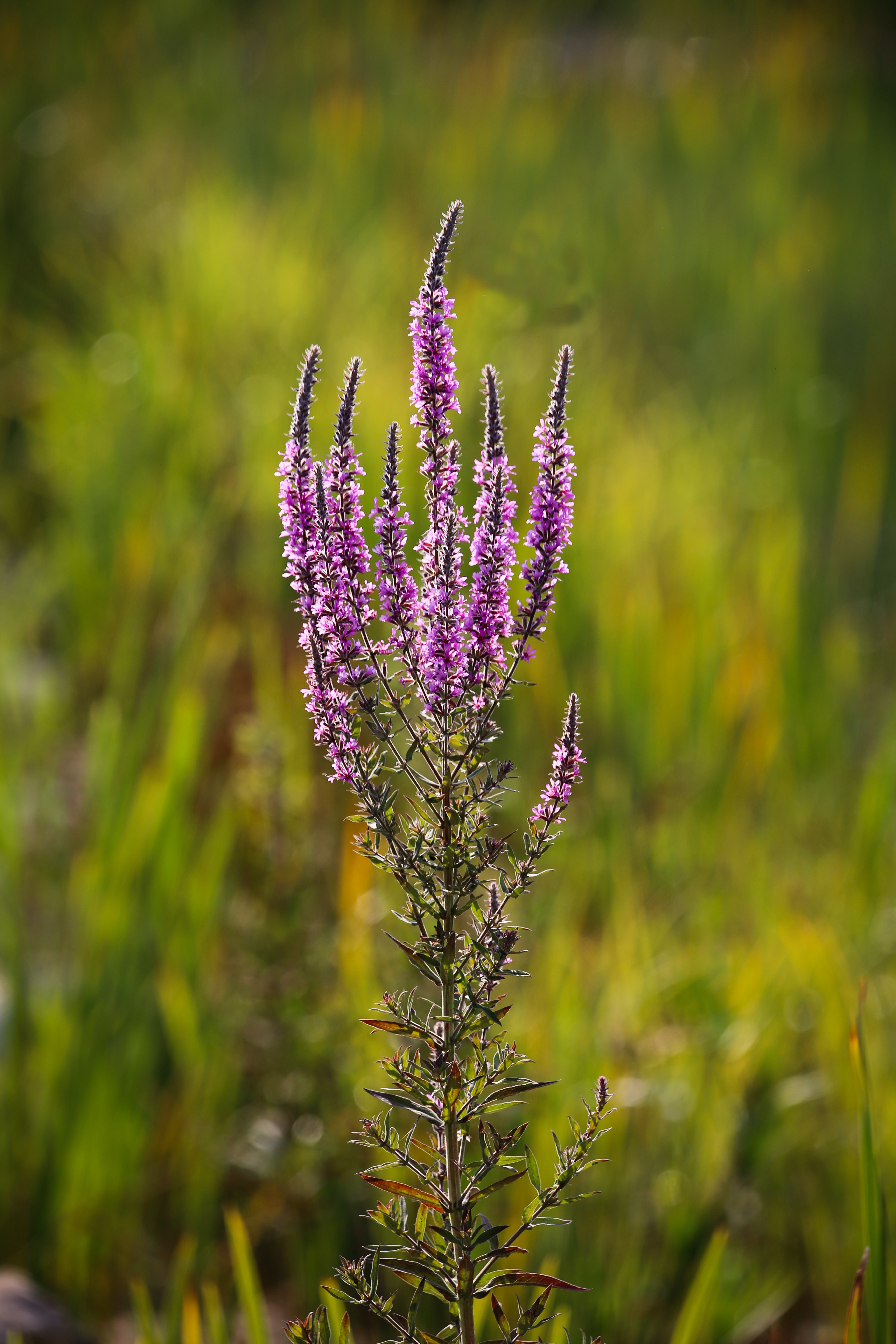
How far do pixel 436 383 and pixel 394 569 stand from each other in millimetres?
97

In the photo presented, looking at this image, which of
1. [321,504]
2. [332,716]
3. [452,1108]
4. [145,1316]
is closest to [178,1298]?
[145,1316]

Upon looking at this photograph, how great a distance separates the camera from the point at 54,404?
299cm

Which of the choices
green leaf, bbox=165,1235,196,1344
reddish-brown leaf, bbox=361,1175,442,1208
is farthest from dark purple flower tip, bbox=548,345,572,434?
green leaf, bbox=165,1235,196,1344

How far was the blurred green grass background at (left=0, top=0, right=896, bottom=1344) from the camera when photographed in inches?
54.3

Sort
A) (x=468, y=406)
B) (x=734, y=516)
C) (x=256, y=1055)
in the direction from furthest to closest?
1. (x=734, y=516)
2. (x=468, y=406)
3. (x=256, y=1055)

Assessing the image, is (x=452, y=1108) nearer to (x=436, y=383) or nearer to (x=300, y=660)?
(x=436, y=383)

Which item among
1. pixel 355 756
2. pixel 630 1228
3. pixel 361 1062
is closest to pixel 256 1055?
pixel 361 1062

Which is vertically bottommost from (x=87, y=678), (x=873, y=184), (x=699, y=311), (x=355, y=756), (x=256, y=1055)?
(x=256, y=1055)

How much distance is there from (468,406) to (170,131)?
2.78 meters

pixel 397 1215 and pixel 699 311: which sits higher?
pixel 699 311

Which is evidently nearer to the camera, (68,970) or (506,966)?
(506,966)

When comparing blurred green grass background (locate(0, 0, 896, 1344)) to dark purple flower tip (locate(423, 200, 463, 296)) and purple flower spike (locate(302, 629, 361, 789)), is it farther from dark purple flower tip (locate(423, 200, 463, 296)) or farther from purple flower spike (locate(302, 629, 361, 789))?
dark purple flower tip (locate(423, 200, 463, 296))

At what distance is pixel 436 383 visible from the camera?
0.56m

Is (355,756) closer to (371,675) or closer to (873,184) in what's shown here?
(371,675)
